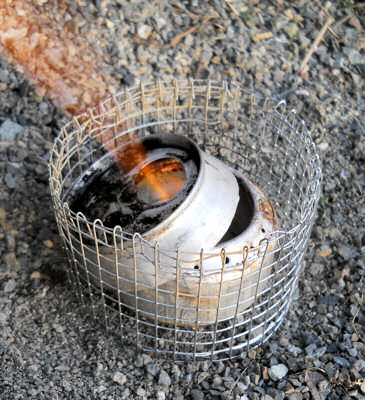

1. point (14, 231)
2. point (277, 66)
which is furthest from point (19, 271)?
point (277, 66)

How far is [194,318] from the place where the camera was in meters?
1.86

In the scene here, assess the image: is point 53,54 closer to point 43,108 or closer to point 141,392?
point 43,108

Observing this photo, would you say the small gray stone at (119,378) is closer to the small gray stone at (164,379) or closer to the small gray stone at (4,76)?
the small gray stone at (164,379)

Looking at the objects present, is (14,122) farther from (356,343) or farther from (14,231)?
(356,343)

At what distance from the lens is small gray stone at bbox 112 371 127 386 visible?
69.1 inches

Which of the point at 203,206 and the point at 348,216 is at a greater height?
the point at 203,206

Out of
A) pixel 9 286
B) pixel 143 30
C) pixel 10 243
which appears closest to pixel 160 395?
pixel 9 286

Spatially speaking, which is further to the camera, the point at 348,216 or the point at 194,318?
the point at 348,216

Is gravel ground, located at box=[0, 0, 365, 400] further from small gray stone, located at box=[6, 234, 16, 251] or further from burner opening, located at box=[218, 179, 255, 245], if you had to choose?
burner opening, located at box=[218, 179, 255, 245]

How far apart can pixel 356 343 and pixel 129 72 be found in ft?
4.61

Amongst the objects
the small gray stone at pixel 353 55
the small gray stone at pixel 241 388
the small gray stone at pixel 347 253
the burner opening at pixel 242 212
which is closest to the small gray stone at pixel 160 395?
the small gray stone at pixel 241 388

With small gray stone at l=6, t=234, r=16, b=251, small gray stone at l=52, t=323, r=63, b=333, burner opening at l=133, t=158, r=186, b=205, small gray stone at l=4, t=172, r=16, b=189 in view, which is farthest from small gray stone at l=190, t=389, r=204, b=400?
small gray stone at l=4, t=172, r=16, b=189

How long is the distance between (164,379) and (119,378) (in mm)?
136

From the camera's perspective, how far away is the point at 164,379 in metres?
1.79
